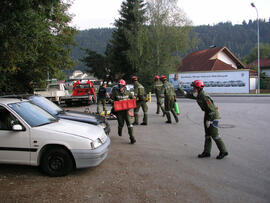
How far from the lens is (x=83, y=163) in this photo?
480 cm

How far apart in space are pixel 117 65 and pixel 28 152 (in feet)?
125

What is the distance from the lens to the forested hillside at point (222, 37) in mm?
132375

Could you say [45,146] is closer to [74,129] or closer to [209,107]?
[74,129]

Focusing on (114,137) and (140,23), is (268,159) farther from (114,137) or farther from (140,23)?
(140,23)

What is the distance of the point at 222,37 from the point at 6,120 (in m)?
153

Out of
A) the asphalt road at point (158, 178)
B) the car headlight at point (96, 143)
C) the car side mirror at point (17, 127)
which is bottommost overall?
the asphalt road at point (158, 178)

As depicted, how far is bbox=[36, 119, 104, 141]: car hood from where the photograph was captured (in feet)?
16.0

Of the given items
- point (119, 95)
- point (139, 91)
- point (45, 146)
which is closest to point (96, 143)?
point (45, 146)

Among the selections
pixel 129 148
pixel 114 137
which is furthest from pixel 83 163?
pixel 114 137

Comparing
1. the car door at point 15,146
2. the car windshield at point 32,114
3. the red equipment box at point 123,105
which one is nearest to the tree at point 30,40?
the car windshield at point 32,114

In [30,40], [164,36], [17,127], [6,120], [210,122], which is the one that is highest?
[164,36]

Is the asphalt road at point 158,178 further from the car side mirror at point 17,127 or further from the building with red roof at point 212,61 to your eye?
the building with red roof at point 212,61

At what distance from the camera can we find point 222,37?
144 meters

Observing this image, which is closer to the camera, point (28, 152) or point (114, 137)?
point (28, 152)
